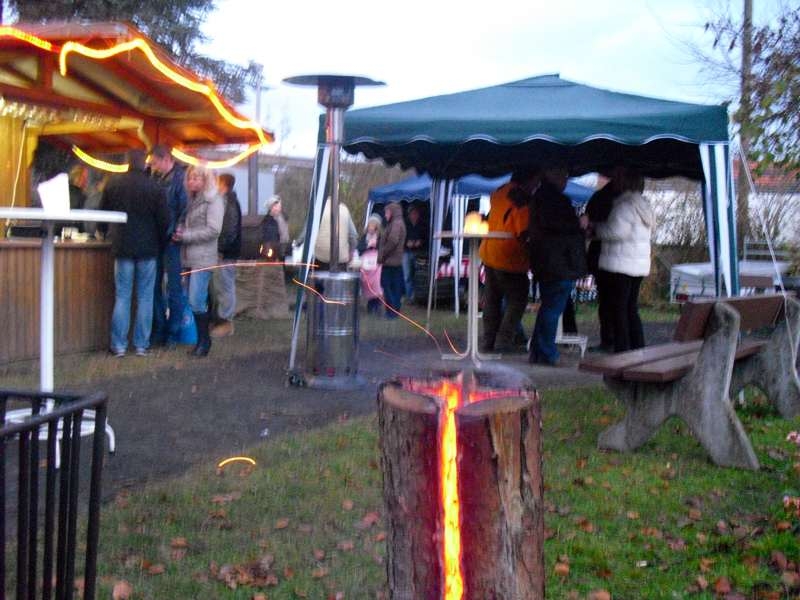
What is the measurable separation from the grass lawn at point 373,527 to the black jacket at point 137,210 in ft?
12.5

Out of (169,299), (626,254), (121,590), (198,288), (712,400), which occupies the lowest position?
(121,590)

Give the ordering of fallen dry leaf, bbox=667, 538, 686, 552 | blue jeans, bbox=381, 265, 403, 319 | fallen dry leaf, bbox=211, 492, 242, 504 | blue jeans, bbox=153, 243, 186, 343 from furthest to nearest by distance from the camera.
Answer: blue jeans, bbox=381, 265, 403, 319 < blue jeans, bbox=153, 243, 186, 343 < fallen dry leaf, bbox=211, 492, 242, 504 < fallen dry leaf, bbox=667, 538, 686, 552

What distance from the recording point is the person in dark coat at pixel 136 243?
9297mm

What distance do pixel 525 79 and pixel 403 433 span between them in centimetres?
749

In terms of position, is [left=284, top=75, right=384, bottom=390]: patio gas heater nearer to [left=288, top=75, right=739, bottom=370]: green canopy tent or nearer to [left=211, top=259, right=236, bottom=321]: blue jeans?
[left=288, top=75, right=739, bottom=370]: green canopy tent

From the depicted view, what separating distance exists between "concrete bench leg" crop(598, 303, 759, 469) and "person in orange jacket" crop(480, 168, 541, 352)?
3.76 meters

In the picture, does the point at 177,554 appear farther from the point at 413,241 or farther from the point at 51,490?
the point at 413,241

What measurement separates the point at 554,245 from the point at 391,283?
22.0 ft

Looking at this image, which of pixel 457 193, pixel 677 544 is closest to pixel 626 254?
pixel 677 544

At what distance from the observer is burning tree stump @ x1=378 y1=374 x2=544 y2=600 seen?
2922mm

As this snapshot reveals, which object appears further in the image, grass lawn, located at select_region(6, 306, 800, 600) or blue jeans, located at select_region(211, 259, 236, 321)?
blue jeans, located at select_region(211, 259, 236, 321)

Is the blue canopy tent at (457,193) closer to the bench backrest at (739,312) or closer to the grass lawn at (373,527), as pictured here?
the bench backrest at (739,312)

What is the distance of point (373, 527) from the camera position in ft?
15.6

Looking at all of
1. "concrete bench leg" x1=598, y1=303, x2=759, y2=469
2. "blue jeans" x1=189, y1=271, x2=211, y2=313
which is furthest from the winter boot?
"concrete bench leg" x1=598, y1=303, x2=759, y2=469
